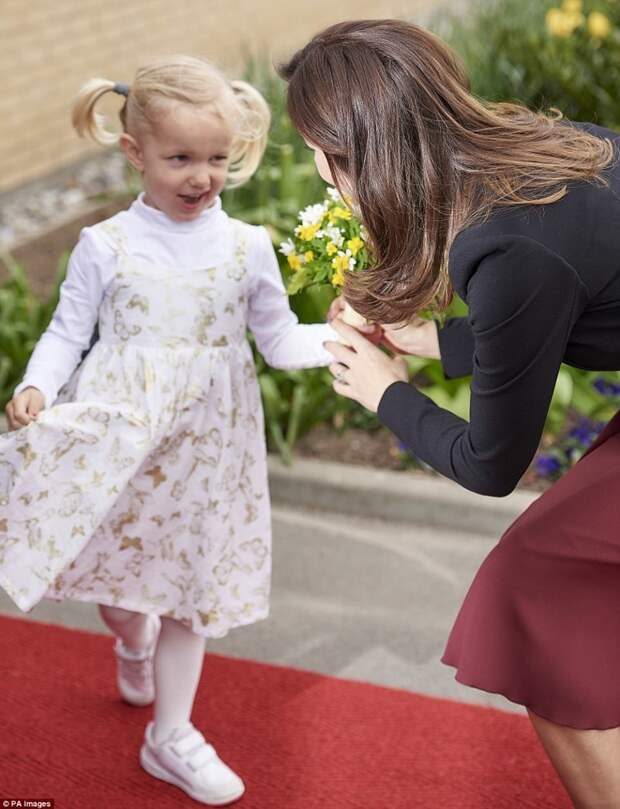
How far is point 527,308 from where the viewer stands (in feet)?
6.58

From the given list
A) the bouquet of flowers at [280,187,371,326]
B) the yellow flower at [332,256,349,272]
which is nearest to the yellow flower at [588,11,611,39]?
the bouquet of flowers at [280,187,371,326]

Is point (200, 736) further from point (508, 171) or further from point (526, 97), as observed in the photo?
point (526, 97)

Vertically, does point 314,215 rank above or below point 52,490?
above

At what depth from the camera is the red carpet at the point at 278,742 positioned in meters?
2.92

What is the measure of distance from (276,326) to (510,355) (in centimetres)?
101

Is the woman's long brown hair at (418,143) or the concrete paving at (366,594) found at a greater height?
→ the woman's long brown hair at (418,143)

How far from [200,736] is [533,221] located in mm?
1572

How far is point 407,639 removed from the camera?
3.70 meters

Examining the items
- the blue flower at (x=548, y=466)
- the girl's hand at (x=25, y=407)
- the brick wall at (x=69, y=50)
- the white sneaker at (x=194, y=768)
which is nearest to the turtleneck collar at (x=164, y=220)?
the girl's hand at (x=25, y=407)

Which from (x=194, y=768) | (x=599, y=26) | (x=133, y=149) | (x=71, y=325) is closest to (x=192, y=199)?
(x=133, y=149)

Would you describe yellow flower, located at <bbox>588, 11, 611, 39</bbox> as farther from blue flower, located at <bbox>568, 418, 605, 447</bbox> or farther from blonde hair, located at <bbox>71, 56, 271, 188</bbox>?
blonde hair, located at <bbox>71, 56, 271, 188</bbox>

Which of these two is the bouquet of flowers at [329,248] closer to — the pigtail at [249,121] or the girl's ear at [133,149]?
the pigtail at [249,121]

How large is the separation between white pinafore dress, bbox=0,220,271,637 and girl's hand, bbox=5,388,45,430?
32 mm

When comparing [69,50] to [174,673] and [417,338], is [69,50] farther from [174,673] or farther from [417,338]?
[174,673]
